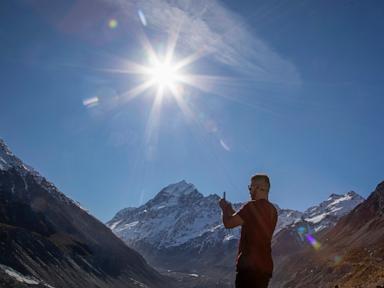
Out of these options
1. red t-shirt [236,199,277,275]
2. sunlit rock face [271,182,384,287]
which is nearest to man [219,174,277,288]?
red t-shirt [236,199,277,275]

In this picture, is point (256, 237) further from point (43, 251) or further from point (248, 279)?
point (43, 251)

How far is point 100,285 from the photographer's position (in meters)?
149

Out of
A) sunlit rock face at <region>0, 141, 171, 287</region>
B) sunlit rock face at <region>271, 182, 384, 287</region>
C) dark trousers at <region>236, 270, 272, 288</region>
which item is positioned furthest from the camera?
sunlit rock face at <region>271, 182, 384, 287</region>

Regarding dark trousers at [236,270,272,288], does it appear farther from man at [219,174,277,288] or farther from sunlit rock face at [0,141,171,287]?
sunlit rock face at [0,141,171,287]

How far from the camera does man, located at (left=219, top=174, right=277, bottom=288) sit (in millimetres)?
6355

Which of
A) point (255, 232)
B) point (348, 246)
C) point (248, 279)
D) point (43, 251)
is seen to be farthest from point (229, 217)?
point (348, 246)

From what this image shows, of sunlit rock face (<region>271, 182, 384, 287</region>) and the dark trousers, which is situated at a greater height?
sunlit rock face (<region>271, 182, 384, 287</region>)

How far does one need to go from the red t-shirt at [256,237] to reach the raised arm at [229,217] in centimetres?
8

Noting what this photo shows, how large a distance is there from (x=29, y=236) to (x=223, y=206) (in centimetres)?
14814

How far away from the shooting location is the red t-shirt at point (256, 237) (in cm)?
640

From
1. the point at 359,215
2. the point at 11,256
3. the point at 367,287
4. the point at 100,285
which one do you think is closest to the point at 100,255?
the point at 100,285

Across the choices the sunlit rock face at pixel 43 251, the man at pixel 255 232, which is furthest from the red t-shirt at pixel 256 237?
the sunlit rock face at pixel 43 251

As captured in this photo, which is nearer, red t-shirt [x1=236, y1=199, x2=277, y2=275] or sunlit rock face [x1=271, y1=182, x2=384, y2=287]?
red t-shirt [x1=236, y1=199, x2=277, y2=275]

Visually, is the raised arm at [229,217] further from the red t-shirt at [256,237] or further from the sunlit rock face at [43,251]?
the sunlit rock face at [43,251]
